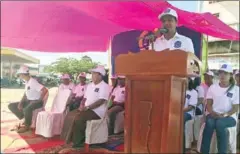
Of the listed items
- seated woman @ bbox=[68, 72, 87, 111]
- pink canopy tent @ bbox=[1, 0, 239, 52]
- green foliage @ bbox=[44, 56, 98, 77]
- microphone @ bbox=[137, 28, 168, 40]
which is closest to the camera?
microphone @ bbox=[137, 28, 168, 40]

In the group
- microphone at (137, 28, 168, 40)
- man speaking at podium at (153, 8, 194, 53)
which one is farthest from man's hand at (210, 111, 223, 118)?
microphone at (137, 28, 168, 40)

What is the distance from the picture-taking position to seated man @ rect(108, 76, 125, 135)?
4.96 meters

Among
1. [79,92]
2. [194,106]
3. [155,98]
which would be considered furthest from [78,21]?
[155,98]

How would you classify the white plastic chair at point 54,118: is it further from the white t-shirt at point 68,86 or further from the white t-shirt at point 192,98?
the white t-shirt at point 192,98

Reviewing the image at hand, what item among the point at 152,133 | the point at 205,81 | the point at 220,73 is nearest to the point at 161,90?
the point at 152,133

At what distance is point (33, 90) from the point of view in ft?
16.2

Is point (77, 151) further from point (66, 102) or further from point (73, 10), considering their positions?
point (73, 10)

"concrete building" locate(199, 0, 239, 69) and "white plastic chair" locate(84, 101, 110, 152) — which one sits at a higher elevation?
"concrete building" locate(199, 0, 239, 69)

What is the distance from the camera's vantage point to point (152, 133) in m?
1.40

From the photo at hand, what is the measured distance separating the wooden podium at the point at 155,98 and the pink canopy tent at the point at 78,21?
3.94ft

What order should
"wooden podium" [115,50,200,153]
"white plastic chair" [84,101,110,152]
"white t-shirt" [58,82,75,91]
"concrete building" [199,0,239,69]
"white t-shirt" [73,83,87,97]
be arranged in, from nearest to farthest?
"wooden podium" [115,50,200,153] → "white plastic chair" [84,101,110,152] → "white t-shirt" [58,82,75,91] → "white t-shirt" [73,83,87,97] → "concrete building" [199,0,239,69]

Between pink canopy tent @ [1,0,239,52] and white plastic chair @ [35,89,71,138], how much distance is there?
1.07 metres

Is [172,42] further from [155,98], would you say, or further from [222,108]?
[222,108]

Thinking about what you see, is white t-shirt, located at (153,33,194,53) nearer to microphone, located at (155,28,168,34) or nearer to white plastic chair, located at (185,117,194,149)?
microphone, located at (155,28,168,34)
